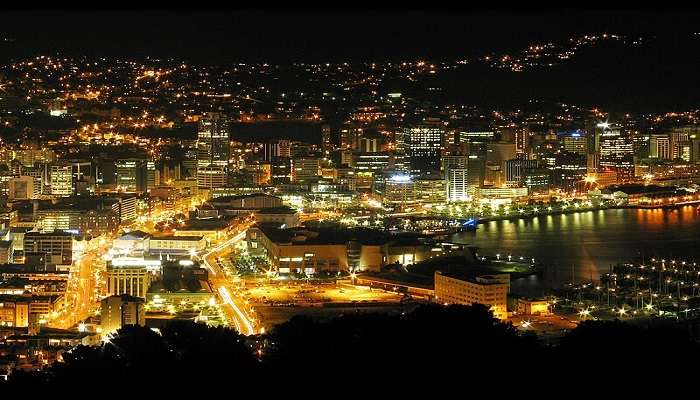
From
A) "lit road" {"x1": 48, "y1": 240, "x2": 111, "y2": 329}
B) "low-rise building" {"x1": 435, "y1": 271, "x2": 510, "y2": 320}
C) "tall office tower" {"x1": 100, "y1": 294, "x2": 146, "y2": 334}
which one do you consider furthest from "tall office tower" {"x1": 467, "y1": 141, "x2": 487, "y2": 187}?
"tall office tower" {"x1": 100, "y1": 294, "x2": 146, "y2": 334}

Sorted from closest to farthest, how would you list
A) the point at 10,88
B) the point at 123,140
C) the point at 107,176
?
A: 1. the point at 107,176
2. the point at 123,140
3. the point at 10,88

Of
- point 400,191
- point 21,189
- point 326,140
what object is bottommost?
point 400,191

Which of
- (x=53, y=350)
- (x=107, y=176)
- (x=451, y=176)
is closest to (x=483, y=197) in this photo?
(x=451, y=176)

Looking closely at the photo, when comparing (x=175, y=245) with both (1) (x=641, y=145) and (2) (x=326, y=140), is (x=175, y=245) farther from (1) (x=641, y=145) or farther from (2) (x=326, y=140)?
(1) (x=641, y=145)

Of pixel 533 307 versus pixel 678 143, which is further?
pixel 678 143

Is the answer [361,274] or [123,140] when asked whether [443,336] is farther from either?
[123,140]

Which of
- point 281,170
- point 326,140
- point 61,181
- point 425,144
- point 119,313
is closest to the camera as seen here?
point 119,313

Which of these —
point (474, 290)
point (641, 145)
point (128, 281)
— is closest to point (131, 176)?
point (128, 281)
